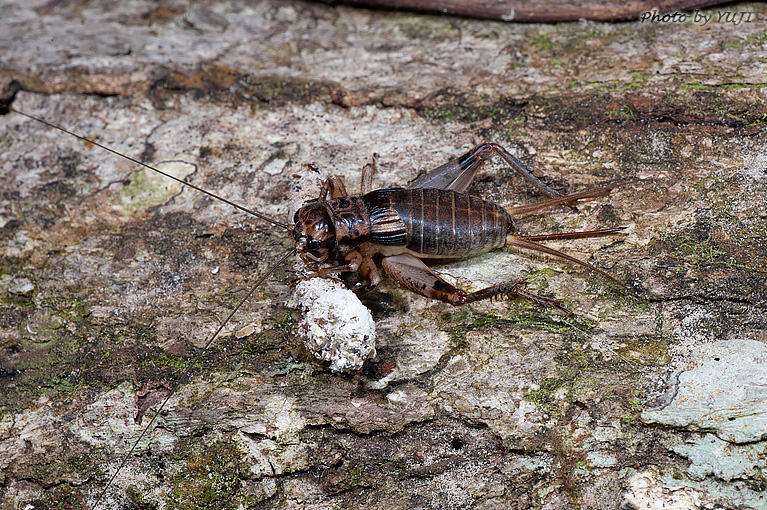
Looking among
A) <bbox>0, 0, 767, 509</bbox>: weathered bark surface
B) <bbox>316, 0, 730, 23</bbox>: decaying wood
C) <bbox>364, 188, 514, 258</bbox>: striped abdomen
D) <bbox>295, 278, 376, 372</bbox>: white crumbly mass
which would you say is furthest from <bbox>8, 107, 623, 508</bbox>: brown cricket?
<bbox>316, 0, 730, 23</bbox>: decaying wood

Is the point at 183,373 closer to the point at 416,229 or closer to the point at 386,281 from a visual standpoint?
the point at 386,281

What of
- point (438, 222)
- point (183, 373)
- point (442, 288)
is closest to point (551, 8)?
point (438, 222)

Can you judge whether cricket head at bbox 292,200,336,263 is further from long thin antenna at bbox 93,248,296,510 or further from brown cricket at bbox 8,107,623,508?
long thin antenna at bbox 93,248,296,510

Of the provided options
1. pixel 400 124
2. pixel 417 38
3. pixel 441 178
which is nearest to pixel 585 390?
pixel 441 178

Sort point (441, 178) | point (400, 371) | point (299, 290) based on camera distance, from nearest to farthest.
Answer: point (400, 371)
point (299, 290)
point (441, 178)

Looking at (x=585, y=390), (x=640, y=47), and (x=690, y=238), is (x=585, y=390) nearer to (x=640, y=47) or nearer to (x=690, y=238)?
(x=690, y=238)

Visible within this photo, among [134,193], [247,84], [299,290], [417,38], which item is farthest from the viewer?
[417,38]

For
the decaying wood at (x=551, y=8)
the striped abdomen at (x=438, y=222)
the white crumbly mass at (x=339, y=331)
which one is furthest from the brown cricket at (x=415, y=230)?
the decaying wood at (x=551, y=8)
